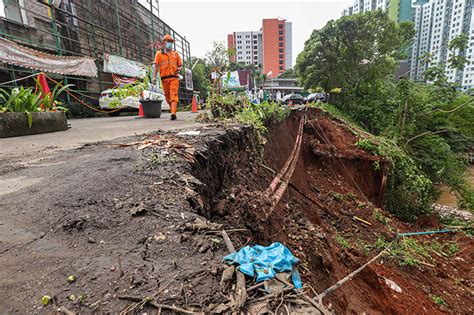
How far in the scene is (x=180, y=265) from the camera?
1.03 m

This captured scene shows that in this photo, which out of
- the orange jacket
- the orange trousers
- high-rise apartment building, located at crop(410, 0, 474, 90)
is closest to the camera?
the orange jacket

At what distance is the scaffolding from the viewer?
28.5 ft

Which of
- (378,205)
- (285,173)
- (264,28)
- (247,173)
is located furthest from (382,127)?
(264,28)

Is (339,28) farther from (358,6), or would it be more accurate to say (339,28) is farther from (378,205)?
(358,6)

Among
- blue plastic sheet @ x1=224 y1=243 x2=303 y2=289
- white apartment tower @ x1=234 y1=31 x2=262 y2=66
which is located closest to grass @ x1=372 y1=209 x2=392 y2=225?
blue plastic sheet @ x1=224 y1=243 x2=303 y2=289

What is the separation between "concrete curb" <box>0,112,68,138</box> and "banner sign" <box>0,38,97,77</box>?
11.7ft

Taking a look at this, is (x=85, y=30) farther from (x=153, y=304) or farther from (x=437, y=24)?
(x=437, y=24)

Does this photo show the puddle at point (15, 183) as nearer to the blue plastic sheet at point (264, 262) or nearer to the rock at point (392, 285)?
the blue plastic sheet at point (264, 262)

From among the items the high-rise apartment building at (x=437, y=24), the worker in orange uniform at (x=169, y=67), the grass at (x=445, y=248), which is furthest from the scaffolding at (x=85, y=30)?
the high-rise apartment building at (x=437, y=24)

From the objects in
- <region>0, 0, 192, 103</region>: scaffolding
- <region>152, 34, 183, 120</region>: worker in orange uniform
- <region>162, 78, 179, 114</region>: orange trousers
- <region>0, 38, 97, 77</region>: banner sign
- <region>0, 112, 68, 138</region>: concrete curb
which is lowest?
<region>0, 112, 68, 138</region>: concrete curb

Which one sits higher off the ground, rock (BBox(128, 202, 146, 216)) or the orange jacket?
the orange jacket

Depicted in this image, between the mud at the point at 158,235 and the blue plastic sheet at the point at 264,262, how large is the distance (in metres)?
0.10

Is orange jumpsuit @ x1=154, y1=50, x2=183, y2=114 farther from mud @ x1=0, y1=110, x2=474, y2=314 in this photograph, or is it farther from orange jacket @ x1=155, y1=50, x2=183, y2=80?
mud @ x1=0, y1=110, x2=474, y2=314

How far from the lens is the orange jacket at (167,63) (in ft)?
20.3
